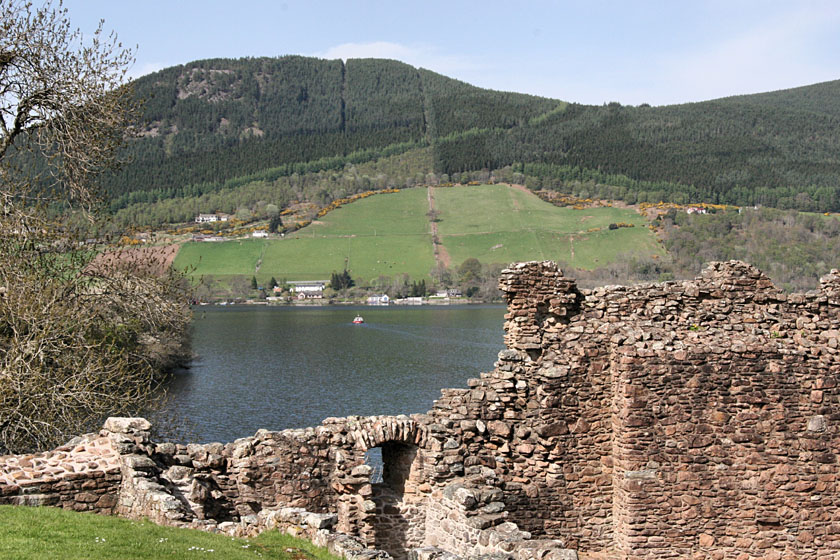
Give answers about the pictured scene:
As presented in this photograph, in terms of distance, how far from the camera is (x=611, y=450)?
44.1 ft

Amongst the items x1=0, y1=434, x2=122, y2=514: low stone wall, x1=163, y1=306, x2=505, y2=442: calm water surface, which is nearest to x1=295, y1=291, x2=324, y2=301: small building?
x1=163, y1=306, x2=505, y2=442: calm water surface

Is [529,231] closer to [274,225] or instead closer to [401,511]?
[274,225]

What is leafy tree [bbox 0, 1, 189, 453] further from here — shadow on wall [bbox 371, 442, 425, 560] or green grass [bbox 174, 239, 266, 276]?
green grass [bbox 174, 239, 266, 276]

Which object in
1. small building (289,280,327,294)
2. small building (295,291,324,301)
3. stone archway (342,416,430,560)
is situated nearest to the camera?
stone archway (342,416,430,560)

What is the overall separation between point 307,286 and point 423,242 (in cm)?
2557

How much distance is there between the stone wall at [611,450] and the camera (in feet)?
39.9

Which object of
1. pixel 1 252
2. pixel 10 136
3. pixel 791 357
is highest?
pixel 10 136

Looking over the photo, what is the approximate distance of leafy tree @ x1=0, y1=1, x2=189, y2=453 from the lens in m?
15.9

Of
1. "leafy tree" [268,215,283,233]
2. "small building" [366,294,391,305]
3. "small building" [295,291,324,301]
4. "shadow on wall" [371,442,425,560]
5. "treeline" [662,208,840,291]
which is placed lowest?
"small building" [366,294,391,305]

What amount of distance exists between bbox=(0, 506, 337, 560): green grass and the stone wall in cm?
169

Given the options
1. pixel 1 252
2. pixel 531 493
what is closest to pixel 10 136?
pixel 1 252

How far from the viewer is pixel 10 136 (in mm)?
17969

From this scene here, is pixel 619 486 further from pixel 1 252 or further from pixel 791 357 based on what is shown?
pixel 1 252

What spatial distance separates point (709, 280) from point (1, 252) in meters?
14.2
